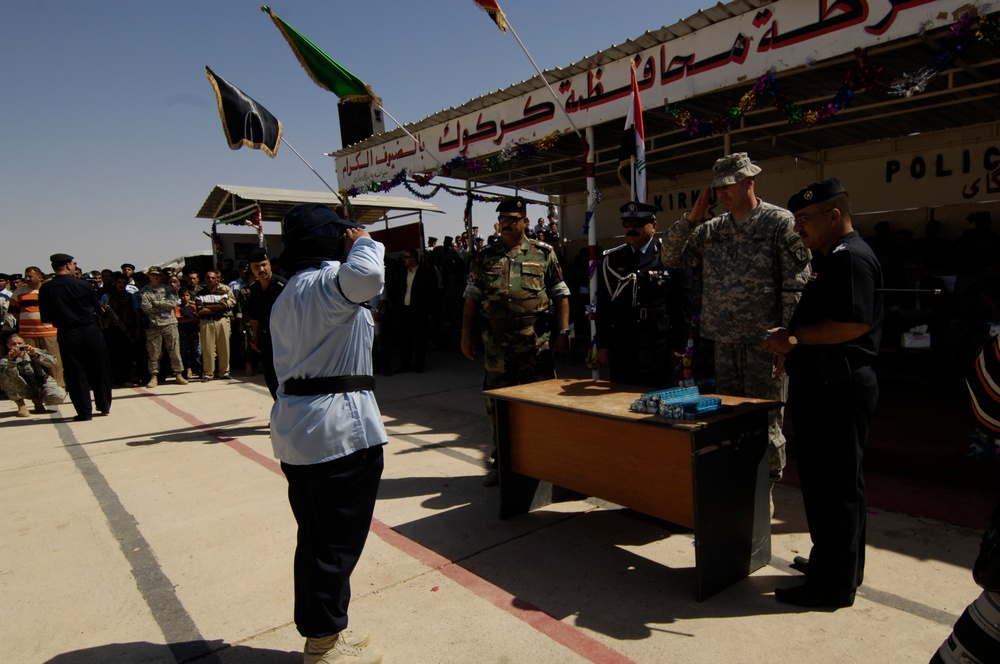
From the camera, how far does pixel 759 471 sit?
2.95 metres

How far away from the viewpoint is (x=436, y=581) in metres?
3.11

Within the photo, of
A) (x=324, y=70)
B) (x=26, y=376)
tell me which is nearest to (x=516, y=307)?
(x=324, y=70)

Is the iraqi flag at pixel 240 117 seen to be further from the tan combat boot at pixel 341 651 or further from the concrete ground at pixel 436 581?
the tan combat boot at pixel 341 651

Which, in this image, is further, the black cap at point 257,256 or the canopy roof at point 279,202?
the canopy roof at point 279,202

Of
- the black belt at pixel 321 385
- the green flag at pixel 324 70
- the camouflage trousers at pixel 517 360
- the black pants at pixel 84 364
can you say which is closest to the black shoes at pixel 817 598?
the black belt at pixel 321 385

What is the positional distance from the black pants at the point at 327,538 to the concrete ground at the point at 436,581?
0.39m

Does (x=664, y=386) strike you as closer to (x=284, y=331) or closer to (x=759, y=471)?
(x=759, y=471)

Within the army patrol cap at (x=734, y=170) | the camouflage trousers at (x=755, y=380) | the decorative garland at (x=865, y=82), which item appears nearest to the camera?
the army patrol cap at (x=734, y=170)

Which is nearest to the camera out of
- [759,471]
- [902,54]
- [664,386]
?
[759,471]

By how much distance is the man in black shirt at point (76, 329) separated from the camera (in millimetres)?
7234

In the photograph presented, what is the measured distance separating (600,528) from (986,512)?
89.4 inches

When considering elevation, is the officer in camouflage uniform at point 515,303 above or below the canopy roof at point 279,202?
below

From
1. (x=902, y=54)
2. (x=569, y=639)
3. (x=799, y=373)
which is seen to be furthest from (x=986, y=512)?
(x=902, y=54)

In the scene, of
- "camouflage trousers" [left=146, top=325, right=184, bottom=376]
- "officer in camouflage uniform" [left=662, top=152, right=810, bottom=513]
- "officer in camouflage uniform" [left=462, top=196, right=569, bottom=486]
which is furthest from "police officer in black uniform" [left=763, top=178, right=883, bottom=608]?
"camouflage trousers" [left=146, top=325, right=184, bottom=376]
